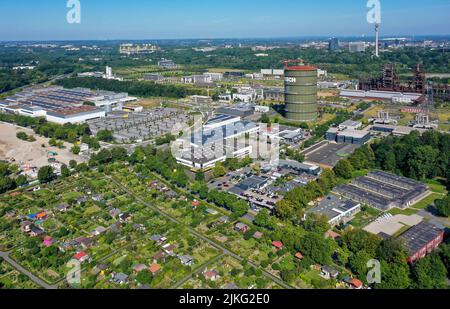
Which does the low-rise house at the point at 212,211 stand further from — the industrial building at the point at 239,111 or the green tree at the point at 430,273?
the industrial building at the point at 239,111

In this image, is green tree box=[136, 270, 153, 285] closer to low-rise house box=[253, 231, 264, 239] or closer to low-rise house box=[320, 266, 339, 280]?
low-rise house box=[253, 231, 264, 239]

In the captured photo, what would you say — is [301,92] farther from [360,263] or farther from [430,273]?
[430,273]

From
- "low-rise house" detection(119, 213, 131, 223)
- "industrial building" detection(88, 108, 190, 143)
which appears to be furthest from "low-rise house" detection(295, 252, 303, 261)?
"industrial building" detection(88, 108, 190, 143)

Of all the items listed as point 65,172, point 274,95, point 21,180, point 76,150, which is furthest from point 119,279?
point 274,95

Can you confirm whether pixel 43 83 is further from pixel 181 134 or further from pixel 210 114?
pixel 181 134
